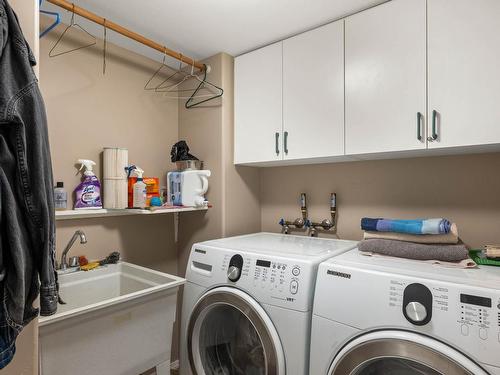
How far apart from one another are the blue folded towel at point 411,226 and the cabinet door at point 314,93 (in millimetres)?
407

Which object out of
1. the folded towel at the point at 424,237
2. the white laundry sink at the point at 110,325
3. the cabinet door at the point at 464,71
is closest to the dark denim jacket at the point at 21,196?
the white laundry sink at the point at 110,325

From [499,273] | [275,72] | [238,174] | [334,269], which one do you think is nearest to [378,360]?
[334,269]

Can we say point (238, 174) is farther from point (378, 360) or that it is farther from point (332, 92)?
point (378, 360)

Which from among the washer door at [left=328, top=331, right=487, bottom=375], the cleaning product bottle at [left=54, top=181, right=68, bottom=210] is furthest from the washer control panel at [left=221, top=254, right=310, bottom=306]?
the cleaning product bottle at [left=54, top=181, right=68, bottom=210]

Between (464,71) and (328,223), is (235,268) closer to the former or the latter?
(328,223)

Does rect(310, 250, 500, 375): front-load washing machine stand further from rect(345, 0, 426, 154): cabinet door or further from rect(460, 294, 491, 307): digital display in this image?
rect(345, 0, 426, 154): cabinet door

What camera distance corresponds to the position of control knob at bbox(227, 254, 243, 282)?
1.39 metres

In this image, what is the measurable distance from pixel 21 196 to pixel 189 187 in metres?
1.16

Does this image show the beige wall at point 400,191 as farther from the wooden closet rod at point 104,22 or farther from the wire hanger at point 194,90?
the wooden closet rod at point 104,22

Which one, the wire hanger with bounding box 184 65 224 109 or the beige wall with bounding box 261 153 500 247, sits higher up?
the wire hanger with bounding box 184 65 224 109

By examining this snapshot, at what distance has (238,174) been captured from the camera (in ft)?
6.91

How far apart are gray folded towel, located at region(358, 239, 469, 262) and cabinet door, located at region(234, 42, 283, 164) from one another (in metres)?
0.74

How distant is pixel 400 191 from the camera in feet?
5.62

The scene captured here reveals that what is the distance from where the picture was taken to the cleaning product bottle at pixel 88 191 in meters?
1.59
